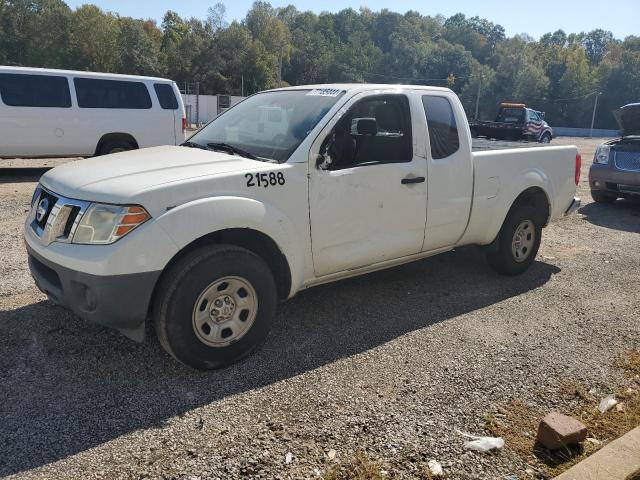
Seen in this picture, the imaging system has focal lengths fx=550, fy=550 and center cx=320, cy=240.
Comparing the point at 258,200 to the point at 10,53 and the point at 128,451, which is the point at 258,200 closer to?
the point at 128,451

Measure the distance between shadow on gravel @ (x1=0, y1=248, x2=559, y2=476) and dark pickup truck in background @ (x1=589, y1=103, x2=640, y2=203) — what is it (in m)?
5.53

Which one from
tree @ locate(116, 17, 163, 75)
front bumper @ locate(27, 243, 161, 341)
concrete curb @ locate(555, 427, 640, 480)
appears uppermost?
tree @ locate(116, 17, 163, 75)

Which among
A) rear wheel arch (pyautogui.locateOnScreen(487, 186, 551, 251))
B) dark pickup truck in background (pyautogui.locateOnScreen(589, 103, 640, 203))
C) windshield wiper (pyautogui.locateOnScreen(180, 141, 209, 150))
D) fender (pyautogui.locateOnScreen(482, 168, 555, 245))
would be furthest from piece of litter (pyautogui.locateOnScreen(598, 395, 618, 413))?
dark pickup truck in background (pyautogui.locateOnScreen(589, 103, 640, 203))

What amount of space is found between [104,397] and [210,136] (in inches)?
87.0

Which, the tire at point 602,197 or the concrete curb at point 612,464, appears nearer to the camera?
the concrete curb at point 612,464

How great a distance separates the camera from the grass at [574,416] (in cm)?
288

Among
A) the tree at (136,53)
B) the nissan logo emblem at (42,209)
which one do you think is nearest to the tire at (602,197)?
the nissan logo emblem at (42,209)

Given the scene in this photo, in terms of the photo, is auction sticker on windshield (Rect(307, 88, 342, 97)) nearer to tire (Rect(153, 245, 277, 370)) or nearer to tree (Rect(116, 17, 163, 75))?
tire (Rect(153, 245, 277, 370))

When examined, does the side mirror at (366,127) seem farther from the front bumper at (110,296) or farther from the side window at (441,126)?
the front bumper at (110,296)

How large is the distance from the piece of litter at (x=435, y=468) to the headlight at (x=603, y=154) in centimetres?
888

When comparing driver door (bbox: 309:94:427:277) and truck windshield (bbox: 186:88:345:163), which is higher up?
truck windshield (bbox: 186:88:345:163)

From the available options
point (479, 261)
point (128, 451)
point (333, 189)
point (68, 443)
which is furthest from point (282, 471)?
point (479, 261)

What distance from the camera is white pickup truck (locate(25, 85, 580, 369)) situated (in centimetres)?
316

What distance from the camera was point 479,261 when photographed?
20.8 ft
